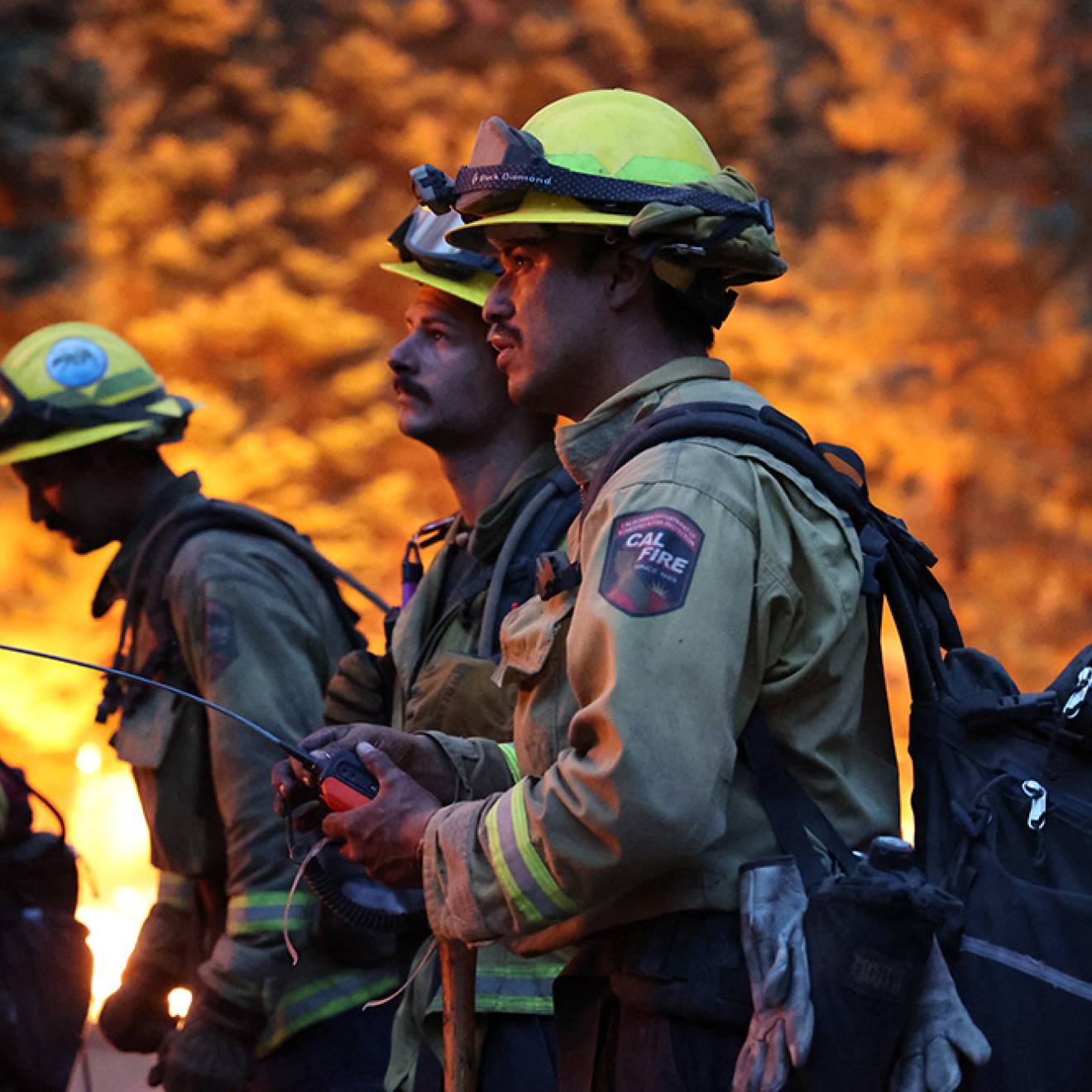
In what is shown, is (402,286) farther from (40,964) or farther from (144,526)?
(40,964)

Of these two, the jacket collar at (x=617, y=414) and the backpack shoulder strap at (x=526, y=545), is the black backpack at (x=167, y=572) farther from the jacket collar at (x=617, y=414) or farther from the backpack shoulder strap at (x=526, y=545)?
the jacket collar at (x=617, y=414)

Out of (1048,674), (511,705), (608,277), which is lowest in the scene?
(511,705)

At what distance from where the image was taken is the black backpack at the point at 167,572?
3625mm

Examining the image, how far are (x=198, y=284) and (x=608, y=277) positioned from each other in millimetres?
6074

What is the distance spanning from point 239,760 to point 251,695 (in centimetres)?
12

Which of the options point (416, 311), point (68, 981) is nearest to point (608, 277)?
point (416, 311)

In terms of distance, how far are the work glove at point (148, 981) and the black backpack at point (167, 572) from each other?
43 centimetres

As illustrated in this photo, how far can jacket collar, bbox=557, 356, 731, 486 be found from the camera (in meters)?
2.31

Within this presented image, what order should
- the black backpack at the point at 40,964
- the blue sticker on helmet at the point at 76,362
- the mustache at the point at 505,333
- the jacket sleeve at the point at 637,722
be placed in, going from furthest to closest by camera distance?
the blue sticker on helmet at the point at 76,362 < the black backpack at the point at 40,964 < the mustache at the point at 505,333 < the jacket sleeve at the point at 637,722

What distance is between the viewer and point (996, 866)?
78.4 inches

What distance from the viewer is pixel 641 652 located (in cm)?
191

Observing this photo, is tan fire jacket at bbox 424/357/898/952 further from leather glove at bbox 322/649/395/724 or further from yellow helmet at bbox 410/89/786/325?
leather glove at bbox 322/649/395/724

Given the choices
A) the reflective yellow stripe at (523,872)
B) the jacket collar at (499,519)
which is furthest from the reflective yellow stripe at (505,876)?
the jacket collar at (499,519)

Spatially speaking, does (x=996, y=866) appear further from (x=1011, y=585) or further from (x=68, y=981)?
(x=1011, y=585)
